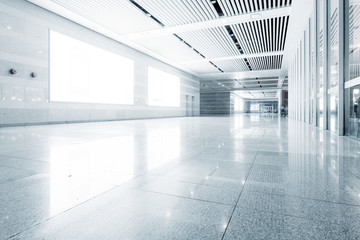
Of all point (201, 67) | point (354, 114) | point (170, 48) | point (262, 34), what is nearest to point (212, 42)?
point (262, 34)

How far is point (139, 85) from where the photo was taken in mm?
19250

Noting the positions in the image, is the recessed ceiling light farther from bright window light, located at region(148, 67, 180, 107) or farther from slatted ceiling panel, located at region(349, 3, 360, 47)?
bright window light, located at region(148, 67, 180, 107)

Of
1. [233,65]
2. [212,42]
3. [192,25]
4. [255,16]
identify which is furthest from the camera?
[233,65]

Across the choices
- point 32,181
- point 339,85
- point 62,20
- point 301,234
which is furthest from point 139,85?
point 301,234

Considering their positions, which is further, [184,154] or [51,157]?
[184,154]

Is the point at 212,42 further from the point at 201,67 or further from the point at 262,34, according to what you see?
the point at 201,67

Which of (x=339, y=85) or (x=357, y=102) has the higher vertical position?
(x=339, y=85)

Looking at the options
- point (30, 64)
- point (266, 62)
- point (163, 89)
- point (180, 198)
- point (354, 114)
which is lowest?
point (180, 198)

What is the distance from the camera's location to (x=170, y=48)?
1812 centimetres

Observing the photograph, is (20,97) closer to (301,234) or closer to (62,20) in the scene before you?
(62,20)

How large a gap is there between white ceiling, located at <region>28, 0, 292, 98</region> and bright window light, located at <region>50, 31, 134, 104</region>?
4.75ft

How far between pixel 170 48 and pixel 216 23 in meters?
6.19

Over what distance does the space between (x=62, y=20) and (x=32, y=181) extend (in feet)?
41.5

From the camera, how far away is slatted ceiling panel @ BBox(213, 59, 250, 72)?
2171cm
